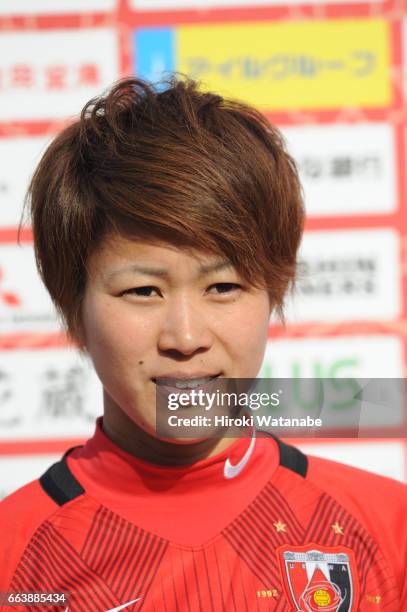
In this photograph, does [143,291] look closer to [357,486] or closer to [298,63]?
[357,486]

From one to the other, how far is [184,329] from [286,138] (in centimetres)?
104

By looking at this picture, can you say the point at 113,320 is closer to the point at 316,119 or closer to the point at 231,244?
the point at 231,244

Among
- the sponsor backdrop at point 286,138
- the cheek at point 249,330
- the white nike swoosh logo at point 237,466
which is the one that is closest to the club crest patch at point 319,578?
the white nike swoosh logo at point 237,466

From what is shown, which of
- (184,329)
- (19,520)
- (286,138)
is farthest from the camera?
(286,138)

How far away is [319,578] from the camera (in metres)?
0.76

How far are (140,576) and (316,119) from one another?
1178 mm

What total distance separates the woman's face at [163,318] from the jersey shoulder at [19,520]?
169 mm

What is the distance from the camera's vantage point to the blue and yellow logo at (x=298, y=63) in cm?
167

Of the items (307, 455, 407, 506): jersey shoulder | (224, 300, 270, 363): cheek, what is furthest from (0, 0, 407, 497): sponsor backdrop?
(224, 300, 270, 363): cheek

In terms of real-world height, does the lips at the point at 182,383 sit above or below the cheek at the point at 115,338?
below

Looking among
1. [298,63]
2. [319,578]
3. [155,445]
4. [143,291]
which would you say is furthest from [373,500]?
[298,63]

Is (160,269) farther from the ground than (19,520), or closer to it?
farther from the ground

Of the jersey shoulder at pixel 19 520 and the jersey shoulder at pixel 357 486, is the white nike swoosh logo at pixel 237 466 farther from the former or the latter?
the jersey shoulder at pixel 19 520

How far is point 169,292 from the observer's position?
76 centimetres
